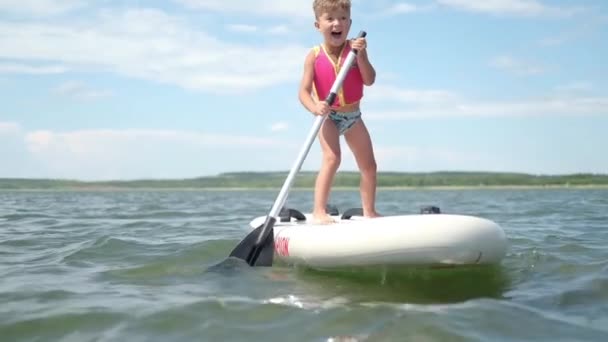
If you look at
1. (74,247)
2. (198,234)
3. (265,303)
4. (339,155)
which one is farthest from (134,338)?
(198,234)

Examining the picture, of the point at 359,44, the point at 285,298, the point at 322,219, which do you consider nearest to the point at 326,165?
the point at 322,219

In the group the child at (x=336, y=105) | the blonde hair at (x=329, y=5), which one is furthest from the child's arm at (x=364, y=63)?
the blonde hair at (x=329, y=5)

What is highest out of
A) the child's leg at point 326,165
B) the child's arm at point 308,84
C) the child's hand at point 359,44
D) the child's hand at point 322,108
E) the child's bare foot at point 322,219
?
the child's hand at point 359,44

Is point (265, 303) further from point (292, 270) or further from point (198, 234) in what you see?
point (198, 234)

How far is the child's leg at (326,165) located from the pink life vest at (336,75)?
0.23 meters

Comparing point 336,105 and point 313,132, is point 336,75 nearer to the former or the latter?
point 336,105

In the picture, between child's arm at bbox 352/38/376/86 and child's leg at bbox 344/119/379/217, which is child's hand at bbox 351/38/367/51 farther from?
child's leg at bbox 344/119/379/217

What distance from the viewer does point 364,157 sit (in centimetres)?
589

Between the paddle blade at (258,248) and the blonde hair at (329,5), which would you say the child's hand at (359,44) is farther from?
the paddle blade at (258,248)

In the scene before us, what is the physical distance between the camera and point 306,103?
5.82m

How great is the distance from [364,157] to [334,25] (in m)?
1.07

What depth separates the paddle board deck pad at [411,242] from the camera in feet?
14.5

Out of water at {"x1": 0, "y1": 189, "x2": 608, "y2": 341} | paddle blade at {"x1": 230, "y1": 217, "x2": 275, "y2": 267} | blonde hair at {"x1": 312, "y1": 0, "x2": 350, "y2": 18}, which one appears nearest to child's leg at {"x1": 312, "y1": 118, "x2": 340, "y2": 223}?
paddle blade at {"x1": 230, "y1": 217, "x2": 275, "y2": 267}

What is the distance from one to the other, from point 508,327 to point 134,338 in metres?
1.83
